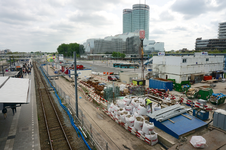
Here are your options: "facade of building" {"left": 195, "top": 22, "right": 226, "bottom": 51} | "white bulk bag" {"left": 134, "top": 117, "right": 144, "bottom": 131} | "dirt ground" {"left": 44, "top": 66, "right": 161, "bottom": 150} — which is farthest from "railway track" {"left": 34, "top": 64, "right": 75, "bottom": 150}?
"facade of building" {"left": 195, "top": 22, "right": 226, "bottom": 51}

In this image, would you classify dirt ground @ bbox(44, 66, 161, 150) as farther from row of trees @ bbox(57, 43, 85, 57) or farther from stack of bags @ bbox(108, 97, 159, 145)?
row of trees @ bbox(57, 43, 85, 57)

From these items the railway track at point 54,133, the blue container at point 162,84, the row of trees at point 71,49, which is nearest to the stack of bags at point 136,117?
the railway track at point 54,133

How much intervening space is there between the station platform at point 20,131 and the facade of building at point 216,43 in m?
113

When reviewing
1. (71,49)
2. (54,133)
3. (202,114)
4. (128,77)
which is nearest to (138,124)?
(202,114)

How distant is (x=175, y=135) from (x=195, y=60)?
2633 cm

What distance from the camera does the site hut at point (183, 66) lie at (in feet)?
→ 94.3

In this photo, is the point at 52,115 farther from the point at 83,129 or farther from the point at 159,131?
the point at 159,131

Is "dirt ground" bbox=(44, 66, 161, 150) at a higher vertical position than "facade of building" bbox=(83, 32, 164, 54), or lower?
lower

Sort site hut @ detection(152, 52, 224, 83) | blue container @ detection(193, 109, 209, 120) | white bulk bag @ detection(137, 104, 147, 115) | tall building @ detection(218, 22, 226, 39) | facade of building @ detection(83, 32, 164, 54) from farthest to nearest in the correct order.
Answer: facade of building @ detection(83, 32, 164, 54)
tall building @ detection(218, 22, 226, 39)
site hut @ detection(152, 52, 224, 83)
white bulk bag @ detection(137, 104, 147, 115)
blue container @ detection(193, 109, 209, 120)

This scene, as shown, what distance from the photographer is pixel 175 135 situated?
9789 mm

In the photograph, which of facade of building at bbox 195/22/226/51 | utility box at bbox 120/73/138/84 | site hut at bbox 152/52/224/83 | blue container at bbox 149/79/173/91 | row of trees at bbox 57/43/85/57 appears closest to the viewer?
blue container at bbox 149/79/173/91

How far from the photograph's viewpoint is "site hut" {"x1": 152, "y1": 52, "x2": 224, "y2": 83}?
28758 millimetres

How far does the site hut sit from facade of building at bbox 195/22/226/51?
71.9 metres

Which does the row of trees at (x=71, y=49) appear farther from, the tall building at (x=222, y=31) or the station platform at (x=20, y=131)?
the station platform at (x=20, y=131)
